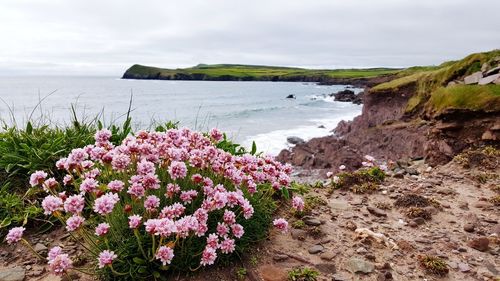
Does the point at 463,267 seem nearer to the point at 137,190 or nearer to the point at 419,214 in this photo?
the point at 419,214

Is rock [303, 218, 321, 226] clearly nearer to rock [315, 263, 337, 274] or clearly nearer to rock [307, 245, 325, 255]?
rock [307, 245, 325, 255]

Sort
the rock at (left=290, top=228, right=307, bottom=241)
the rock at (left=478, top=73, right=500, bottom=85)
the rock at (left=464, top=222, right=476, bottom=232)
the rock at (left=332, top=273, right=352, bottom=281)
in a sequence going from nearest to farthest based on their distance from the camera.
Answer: the rock at (left=332, top=273, right=352, bottom=281) < the rock at (left=290, top=228, right=307, bottom=241) < the rock at (left=464, top=222, right=476, bottom=232) < the rock at (left=478, top=73, right=500, bottom=85)

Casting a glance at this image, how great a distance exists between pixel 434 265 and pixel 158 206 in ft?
10.9

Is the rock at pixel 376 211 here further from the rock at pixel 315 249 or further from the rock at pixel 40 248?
the rock at pixel 40 248

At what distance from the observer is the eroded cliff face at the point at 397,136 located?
1042cm

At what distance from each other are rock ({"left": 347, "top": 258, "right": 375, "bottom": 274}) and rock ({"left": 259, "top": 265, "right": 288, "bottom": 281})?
0.87 meters

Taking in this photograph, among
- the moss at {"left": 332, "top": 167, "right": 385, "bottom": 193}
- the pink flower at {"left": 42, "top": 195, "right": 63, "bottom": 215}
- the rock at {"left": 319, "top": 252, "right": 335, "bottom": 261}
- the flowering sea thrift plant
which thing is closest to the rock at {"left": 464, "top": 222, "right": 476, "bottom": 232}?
the moss at {"left": 332, "top": 167, "right": 385, "bottom": 193}

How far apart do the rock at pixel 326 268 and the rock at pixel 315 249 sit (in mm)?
259

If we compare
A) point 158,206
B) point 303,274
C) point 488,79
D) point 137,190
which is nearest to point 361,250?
point 303,274

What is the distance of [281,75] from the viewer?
576ft

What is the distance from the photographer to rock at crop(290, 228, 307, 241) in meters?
5.07

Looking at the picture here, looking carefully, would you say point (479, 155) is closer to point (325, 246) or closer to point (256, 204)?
point (325, 246)

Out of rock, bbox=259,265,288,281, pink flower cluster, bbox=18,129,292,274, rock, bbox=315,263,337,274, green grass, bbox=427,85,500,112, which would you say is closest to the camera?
pink flower cluster, bbox=18,129,292,274

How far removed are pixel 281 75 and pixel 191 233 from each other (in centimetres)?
17520
